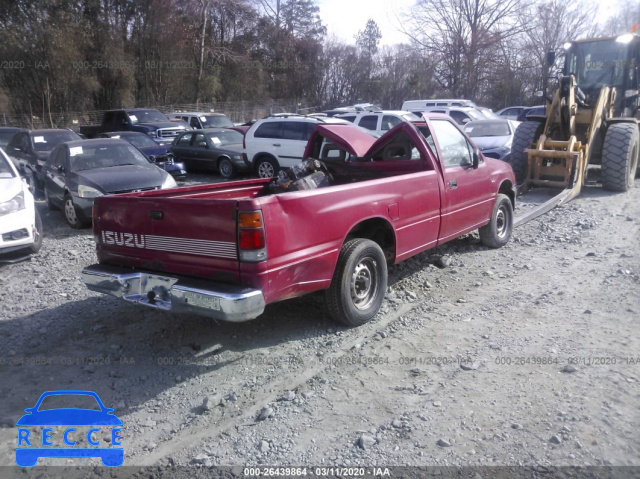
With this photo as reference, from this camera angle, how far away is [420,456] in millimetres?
3277

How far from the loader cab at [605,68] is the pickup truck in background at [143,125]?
12205mm

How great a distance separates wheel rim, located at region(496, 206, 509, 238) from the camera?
7.78 m

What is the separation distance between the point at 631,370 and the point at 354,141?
378cm

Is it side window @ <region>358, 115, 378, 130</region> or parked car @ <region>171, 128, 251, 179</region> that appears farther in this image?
side window @ <region>358, 115, 378, 130</region>

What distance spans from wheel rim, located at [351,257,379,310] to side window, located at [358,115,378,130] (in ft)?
37.4

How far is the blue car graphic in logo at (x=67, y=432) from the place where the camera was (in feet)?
11.2

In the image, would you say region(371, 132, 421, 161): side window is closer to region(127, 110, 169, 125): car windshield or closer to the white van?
region(127, 110, 169, 125): car windshield

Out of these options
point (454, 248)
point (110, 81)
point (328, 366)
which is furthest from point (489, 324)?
point (110, 81)

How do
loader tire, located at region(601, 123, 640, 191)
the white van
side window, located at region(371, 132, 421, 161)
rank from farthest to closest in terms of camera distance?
the white van < loader tire, located at region(601, 123, 640, 191) < side window, located at region(371, 132, 421, 161)

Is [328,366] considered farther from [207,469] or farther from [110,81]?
[110,81]

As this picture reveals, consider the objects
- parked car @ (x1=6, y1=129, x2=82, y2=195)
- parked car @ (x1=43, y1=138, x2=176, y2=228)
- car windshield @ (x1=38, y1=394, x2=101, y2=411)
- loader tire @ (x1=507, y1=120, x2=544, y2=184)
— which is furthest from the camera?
parked car @ (x1=6, y1=129, x2=82, y2=195)

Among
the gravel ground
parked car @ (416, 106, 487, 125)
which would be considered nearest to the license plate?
the gravel ground

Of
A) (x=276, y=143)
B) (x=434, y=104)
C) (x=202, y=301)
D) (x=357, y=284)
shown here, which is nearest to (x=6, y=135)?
(x=276, y=143)

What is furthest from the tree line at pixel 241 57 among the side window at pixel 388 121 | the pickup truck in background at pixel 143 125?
the side window at pixel 388 121
